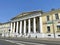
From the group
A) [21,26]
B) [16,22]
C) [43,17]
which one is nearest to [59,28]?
[43,17]

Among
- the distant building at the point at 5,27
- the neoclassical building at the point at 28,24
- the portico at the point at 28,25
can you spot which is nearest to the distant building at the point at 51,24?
the neoclassical building at the point at 28,24

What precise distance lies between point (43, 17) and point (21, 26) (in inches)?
799

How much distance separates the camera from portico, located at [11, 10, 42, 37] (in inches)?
2405

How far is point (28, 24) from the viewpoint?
2667 inches

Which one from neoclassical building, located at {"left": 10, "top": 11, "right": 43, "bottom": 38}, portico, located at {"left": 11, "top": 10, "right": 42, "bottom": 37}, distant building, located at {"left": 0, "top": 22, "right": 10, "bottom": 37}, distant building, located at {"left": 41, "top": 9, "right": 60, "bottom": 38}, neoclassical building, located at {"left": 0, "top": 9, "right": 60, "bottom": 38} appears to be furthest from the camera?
distant building, located at {"left": 0, "top": 22, "right": 10, "bottom": 37}

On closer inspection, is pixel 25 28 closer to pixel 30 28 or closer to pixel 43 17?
pixel 30 28

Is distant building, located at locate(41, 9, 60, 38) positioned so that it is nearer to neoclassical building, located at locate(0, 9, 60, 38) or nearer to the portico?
neoclassical building, located at locate(0, 9, 60, 38)

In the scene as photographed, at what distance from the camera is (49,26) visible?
2032 inches

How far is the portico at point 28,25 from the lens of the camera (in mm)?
61081

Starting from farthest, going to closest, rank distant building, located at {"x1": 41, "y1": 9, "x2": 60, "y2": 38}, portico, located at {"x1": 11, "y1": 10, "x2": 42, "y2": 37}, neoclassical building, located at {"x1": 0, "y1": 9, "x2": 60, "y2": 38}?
portico, located at {"x1": 11, "y1": 10, "x2": 42, "y2": 37}, neoclassical building, located at {"x1": 0, "y1": 9, "x2": 60, "y2": 38}, distant building, located at {"x1": 41, "y1": 9, "x2": 60, "y2": 38}

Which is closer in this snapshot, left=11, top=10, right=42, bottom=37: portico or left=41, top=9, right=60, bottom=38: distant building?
left=41, top=9, right=60, bottom=38: distant building

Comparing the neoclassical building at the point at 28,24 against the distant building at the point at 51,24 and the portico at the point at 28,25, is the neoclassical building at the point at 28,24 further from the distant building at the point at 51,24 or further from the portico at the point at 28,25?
the distant building at the point at 51,24

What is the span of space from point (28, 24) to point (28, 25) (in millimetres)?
547

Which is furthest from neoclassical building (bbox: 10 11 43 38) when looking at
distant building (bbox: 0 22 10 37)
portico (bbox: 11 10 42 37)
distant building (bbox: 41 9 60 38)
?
distant building (bbox: 0 22 10 37)
